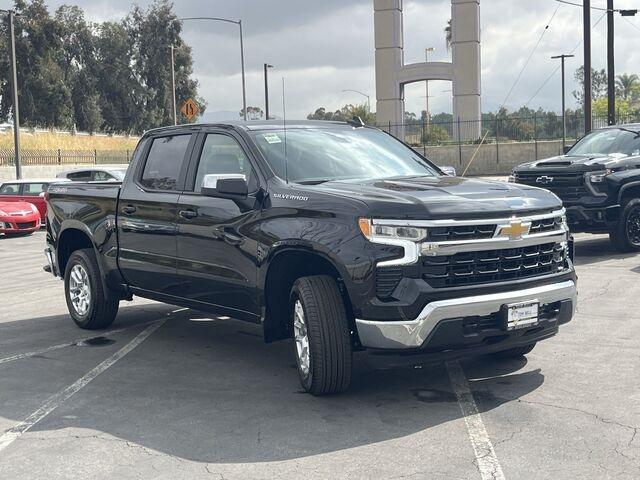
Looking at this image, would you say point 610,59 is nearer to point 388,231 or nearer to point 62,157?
point 62,157

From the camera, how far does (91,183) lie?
8461 mm

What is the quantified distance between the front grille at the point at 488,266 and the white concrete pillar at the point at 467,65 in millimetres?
45436

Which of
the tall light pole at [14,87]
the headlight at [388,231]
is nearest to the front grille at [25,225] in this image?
the tall light pole at [14,87]

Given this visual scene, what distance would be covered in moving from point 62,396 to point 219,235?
1.65 metres

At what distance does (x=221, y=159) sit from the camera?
6.85 meters

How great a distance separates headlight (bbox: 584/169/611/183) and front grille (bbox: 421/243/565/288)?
7265 mm

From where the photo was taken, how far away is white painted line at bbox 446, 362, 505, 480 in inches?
171

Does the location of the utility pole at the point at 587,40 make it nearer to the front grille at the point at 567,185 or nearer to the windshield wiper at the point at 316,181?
the front grille at the point at 567,185

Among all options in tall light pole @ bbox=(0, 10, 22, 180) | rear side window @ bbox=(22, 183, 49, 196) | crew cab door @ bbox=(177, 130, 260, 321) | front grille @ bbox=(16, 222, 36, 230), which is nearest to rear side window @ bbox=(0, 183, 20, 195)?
rear side window @ bbox=(22, 183, 49, 196)

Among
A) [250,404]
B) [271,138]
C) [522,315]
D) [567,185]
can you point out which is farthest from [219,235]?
[567,185]

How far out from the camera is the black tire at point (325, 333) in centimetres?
546

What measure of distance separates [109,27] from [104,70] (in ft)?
12.9

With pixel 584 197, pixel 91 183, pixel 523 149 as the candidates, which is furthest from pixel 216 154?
pixel 523 149

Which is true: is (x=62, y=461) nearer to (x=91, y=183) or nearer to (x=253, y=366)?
(x=253, y=366)
